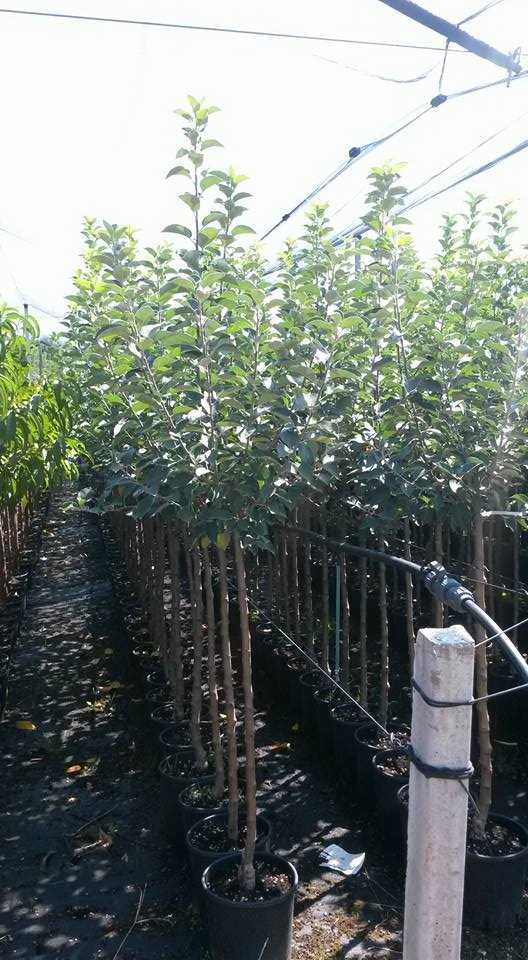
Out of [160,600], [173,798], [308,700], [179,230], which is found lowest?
[173,798]

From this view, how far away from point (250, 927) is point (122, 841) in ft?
4.30

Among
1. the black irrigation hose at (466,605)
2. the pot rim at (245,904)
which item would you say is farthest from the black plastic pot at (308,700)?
the black irrigation hose at (466,605)

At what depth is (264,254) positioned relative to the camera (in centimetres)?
312

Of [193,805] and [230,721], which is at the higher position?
[230,721]

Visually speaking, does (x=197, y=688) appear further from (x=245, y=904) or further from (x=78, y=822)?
(x=245, y=904)

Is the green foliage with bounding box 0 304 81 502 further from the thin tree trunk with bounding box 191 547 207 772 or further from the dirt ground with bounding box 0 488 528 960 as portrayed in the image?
the dirt ground with bounding box 0 488 528 960

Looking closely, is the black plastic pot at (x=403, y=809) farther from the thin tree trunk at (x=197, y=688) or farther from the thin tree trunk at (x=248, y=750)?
the thin tree trunk at (x=197, y=688)

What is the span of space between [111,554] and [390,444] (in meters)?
7.10

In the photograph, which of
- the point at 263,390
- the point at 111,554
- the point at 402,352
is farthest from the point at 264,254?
the point at 111,554

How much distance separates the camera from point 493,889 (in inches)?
114

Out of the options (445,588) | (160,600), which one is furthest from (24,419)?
(445,588)

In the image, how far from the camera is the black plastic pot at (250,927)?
256 centimetres

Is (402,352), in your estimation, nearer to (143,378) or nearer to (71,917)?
(143,378)

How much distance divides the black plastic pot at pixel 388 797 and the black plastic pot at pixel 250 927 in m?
0.90
